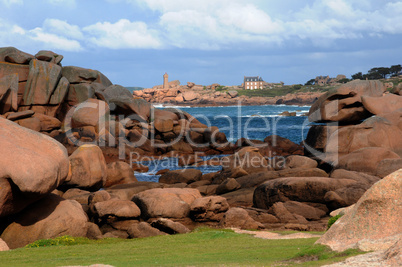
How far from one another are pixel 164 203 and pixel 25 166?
28.4ft

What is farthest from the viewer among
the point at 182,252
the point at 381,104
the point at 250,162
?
the point at 381,104

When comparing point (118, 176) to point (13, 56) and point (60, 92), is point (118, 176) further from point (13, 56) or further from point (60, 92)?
point (13, 56)

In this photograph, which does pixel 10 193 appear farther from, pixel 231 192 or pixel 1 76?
pixel 1 76

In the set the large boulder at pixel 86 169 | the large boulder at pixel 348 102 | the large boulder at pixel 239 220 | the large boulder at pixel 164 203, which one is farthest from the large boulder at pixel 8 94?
the large boulder at pixel 239 220

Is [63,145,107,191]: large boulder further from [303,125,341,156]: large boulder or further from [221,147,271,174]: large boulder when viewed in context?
[303,125,341,156]: large boulder

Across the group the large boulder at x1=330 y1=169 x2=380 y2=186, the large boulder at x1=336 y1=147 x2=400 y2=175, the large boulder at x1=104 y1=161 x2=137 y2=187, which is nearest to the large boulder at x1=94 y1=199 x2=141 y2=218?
the large boulder at x1=104 y1=161 x2=137 y2=187

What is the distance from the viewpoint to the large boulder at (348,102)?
38031mm

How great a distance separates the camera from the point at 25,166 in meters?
15.5

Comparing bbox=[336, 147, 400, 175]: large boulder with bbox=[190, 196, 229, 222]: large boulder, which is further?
bbox=[336, 147, 400, 175]: large boulder

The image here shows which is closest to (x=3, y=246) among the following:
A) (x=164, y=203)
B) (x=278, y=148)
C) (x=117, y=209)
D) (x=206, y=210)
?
(x=117, y=209)

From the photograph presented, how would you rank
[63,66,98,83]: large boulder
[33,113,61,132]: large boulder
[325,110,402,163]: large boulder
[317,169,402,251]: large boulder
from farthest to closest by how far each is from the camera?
[63,66,98,83]: large boulder, [33,113,61,132]: large boulder, [325,110,402,163]: large boulder, [317,169,402,251]: large boulder

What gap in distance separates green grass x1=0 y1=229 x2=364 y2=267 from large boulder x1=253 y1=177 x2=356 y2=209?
25.3ft

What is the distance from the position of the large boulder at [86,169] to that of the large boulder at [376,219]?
19341 millimetres

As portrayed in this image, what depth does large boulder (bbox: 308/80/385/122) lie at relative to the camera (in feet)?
125
